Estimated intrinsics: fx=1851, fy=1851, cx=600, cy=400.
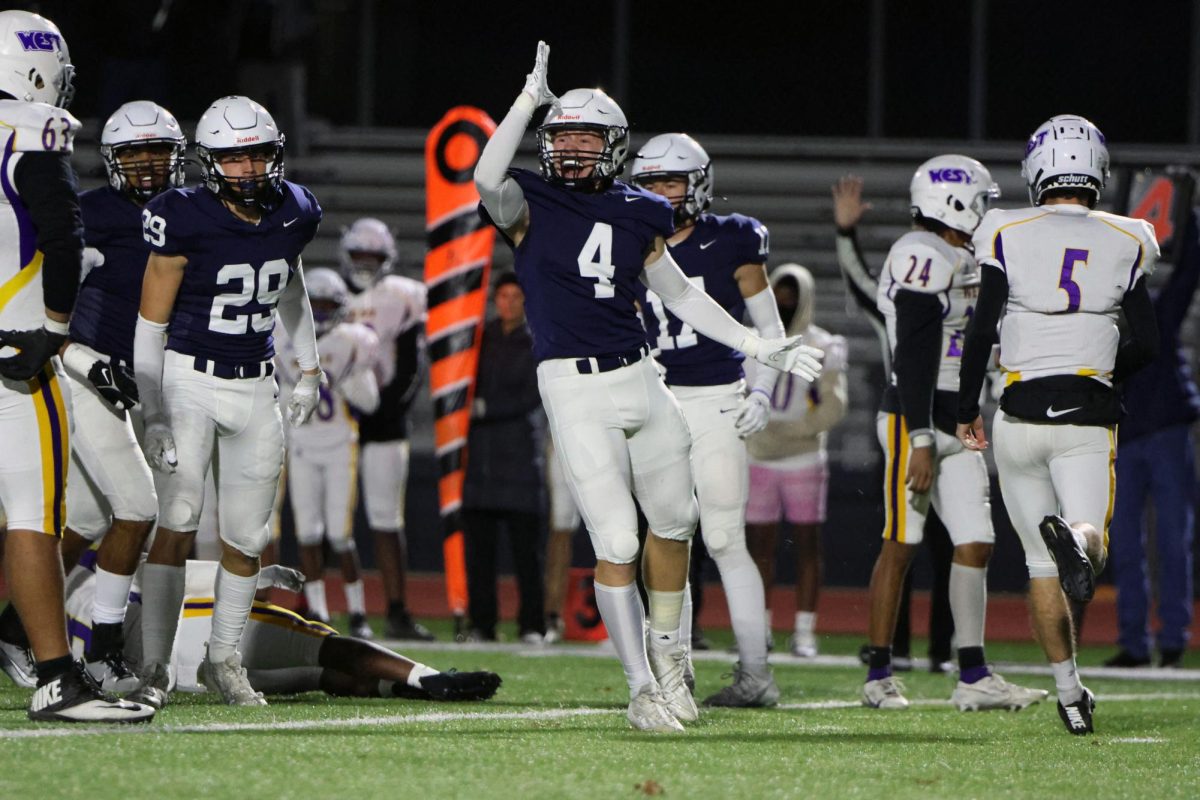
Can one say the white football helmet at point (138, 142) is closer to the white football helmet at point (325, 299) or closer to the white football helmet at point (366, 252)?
the white football helmet at point (325, 299)

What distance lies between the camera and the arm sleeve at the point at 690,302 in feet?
→ 17.1

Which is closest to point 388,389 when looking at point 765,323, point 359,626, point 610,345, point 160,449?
point 359,626

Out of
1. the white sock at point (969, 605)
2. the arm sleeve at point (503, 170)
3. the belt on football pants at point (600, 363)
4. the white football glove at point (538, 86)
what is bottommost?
the white sock at point (969, 605)

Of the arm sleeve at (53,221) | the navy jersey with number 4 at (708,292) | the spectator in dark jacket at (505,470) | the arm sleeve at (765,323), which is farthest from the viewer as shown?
the spectator in dark jacket at (505,470)

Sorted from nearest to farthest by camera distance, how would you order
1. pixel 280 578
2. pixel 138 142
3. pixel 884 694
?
pixel 138 142, pixel 280 578, pixel 884 694

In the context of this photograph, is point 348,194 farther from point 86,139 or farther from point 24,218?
point 24,218

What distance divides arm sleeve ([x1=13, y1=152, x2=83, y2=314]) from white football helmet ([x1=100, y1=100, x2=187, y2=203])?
1146 mm

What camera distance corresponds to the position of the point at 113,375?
211 inches

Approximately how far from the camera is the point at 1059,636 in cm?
536

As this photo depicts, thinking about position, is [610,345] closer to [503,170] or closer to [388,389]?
[503,170]

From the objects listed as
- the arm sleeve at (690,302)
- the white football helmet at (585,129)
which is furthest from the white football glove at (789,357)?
the white football helmet at (585,129)

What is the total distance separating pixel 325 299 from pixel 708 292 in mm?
3952

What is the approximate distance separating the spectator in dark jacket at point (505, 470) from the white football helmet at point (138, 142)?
355 centimetres

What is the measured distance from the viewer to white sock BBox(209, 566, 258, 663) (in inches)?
218
